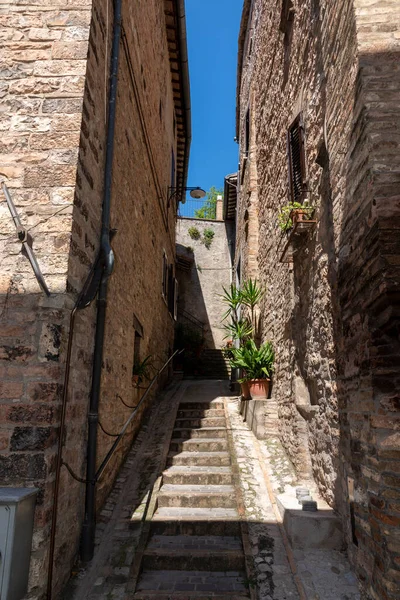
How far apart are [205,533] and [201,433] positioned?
2124 millimetres

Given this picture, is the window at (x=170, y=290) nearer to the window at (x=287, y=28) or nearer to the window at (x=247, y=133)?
the window at (x=247, y=133)

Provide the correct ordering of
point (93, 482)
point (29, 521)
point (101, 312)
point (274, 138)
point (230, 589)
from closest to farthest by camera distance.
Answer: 1. point (29, 521)
2. point (230, 589)
3. point (93, 482)
4. point (101, 312)
5. point (274, 138)

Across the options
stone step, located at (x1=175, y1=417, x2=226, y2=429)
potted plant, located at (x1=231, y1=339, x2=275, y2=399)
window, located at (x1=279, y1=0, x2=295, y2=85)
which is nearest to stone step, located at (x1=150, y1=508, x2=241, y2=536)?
stone step, located at (x1=175, y1=417, x2=226, y2=429)

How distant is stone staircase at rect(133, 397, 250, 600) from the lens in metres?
3.37

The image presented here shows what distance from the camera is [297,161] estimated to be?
5.42 metres

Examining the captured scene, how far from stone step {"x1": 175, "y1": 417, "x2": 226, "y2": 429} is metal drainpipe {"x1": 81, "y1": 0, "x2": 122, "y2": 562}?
9.70 feet

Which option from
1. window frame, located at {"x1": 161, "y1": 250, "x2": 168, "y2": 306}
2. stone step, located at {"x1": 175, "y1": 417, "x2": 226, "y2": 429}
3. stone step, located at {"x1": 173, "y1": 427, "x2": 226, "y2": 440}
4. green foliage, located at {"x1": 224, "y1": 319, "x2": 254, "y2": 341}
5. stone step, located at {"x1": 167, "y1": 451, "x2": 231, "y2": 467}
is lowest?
stone step, located at {"x1": 167, "y1": 451, "x2": 231, "y2": 467}

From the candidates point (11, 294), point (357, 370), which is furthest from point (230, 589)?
point (11, 294)

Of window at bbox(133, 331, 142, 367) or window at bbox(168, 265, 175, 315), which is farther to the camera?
window at bbox(168, 265, 175, 315)

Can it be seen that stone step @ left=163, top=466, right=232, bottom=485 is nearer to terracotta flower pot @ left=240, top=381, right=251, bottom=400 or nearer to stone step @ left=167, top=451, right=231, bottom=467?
stone step @ left=167, top=451, right=231, bottom=467

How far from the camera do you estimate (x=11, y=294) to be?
3068 mm

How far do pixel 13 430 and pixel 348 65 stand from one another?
12.5ft

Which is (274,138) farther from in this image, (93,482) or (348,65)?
(93,482)

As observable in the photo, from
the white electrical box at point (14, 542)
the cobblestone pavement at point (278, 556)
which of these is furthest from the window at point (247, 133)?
the white electrical box at point (14, 542)
